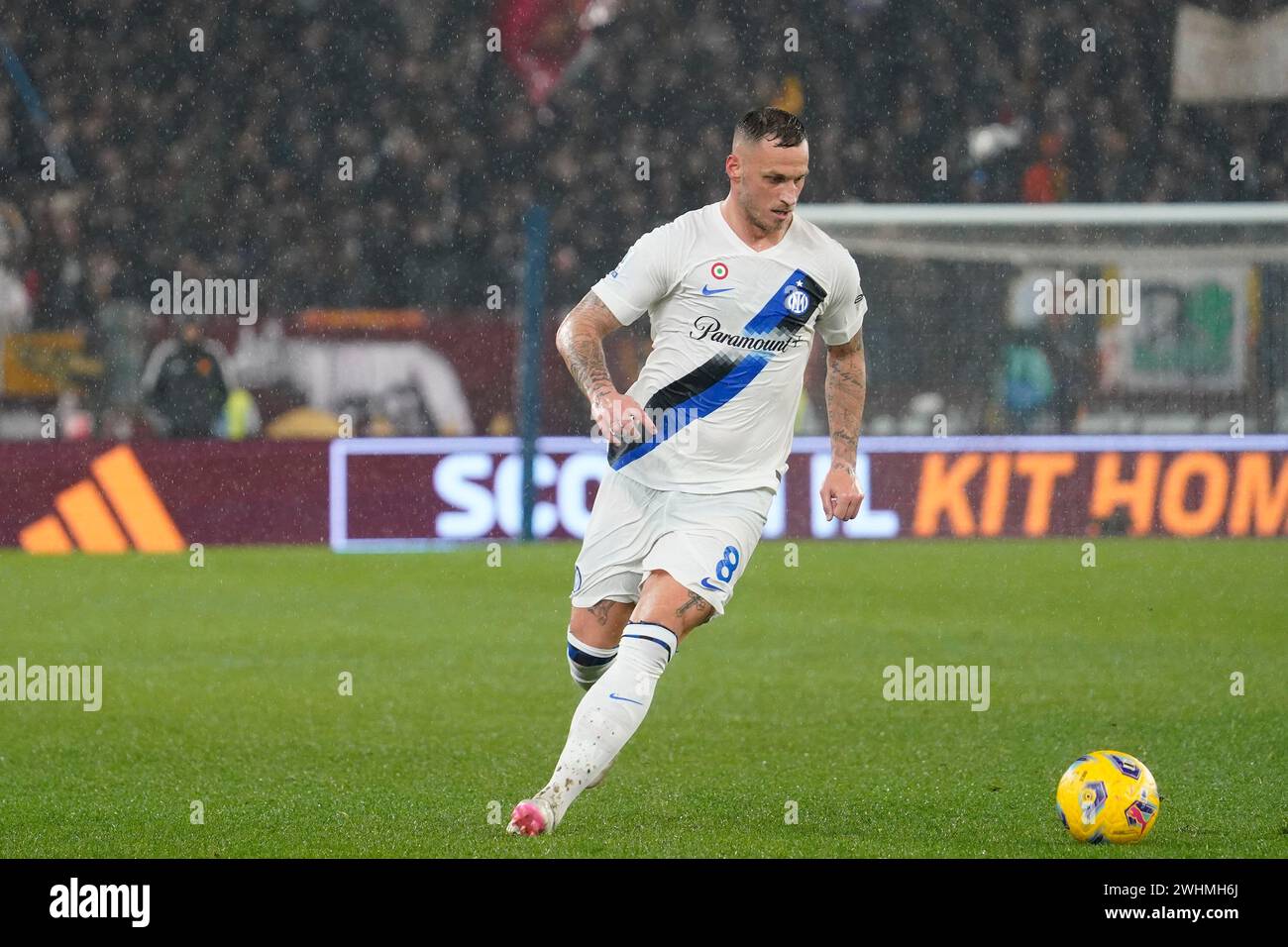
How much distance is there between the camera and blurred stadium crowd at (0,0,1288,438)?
1809cm

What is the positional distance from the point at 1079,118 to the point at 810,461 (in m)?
6.49

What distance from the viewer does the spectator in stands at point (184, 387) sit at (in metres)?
15.0

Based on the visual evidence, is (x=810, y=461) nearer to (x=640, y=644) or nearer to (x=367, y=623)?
(x=367, y=623)

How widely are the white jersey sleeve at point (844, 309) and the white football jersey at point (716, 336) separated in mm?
11

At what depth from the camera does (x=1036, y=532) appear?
1464 cm

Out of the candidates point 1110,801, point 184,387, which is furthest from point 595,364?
point 184,387

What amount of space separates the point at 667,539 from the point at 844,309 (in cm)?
83

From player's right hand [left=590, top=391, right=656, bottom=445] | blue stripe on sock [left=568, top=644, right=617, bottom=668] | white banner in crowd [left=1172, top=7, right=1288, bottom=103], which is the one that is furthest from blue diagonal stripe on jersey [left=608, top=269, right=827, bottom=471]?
white banner in crowd [left=1172, top=7, right=1288, bottom=103]

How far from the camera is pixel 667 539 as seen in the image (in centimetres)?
520

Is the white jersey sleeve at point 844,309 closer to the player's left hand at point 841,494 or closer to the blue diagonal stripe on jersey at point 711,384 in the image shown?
the blue diagonal stripe on jersey at point 711,384

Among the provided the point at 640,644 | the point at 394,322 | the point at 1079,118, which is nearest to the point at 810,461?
the point at 394,322

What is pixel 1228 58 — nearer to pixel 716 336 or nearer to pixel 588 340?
pixel 716 336

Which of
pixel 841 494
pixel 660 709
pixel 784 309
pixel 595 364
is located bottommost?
pixel 660 709

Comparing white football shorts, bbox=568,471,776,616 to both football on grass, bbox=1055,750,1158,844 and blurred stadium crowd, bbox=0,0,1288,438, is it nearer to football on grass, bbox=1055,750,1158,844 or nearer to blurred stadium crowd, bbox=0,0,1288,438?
football on grass, bbox=1055,750,1158,844
